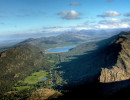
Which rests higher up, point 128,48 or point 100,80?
point 128,48

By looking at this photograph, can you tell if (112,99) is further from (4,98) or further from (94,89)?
(4,98)

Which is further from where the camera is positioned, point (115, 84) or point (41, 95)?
point (115, 84)

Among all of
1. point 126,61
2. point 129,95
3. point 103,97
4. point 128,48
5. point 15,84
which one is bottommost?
point 15,84

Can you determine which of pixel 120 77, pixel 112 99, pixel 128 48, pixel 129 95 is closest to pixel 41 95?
pixel 112 99

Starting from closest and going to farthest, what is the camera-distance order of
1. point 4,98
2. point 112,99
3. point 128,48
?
point 112,99 → point 4,98 → point 128,48

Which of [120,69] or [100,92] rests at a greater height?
[120,69]

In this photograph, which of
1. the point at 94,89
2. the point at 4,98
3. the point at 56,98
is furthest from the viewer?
the point at 4,98

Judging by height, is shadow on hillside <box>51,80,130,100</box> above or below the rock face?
below

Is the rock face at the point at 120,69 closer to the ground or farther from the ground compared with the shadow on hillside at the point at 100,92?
farther from the ground

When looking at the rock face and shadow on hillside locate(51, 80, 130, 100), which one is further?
the rock face

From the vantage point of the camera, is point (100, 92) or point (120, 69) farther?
point (120, 69)

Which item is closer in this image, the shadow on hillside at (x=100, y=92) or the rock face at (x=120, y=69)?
the shadow on hillside at (x=100, y=92)
